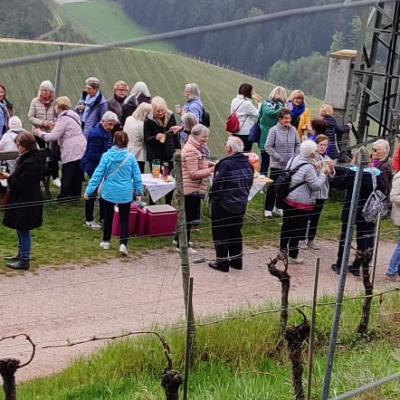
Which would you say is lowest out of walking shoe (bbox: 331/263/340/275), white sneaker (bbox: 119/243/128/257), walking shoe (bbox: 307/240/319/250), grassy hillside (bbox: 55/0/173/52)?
walking shoe (bbox: 331/263/340/275)

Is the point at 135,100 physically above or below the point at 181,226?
above

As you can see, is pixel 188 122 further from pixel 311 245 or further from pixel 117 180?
pixel 311 245

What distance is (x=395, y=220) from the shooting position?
8.99m

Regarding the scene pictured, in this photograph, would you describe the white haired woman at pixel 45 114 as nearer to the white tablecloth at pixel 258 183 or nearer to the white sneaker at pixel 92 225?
the white sneaker at pixel 92 225

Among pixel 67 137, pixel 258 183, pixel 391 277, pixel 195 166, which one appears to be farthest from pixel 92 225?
pixel 391 277

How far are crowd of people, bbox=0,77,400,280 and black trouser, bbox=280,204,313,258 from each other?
0.04 feet

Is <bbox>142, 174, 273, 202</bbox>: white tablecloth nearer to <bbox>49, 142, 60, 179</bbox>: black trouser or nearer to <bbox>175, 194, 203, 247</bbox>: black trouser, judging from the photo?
<bbox>175, 194, 203, 247</bbox>: black trouser

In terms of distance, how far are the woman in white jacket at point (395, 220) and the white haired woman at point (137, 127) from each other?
2.83m

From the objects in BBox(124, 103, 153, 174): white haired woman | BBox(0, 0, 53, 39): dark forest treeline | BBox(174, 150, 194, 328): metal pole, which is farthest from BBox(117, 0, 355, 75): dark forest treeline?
BBox(124, 103, 153, 174): white haired woman

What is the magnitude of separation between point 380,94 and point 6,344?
7.92 m

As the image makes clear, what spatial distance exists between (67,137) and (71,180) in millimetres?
514

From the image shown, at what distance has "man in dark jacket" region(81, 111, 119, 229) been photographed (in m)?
9.70

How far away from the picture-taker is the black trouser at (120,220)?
29.5ft

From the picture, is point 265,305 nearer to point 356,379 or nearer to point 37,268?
point 356,379
